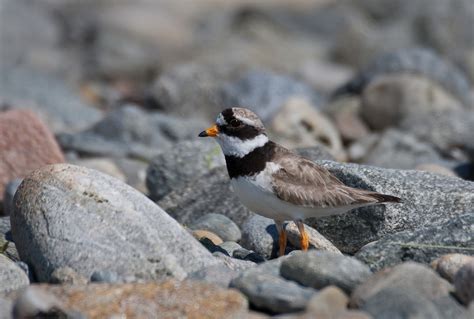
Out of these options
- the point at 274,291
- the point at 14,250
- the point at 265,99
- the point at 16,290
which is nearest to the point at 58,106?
the point at 265,99

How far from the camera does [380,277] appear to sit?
648cm

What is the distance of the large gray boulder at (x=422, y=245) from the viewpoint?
297 inches

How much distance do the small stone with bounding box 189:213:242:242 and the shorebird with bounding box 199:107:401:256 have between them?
108 cm

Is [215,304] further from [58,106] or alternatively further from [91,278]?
[58,106]

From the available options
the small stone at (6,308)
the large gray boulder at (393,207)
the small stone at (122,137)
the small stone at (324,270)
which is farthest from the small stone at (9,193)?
the small stone at (324,270)

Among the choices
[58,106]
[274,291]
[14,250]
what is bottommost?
[58,106]

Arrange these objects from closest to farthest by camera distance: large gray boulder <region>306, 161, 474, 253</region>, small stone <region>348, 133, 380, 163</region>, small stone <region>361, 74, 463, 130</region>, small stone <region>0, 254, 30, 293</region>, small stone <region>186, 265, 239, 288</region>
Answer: small stone <region>186, 265, 239, 288</region> < small stone <region>0, 254, 30, 293</region> < large gray boulder <region>306, 161, 474, 253</region> < small stone <region>348, 133, 380, 163</region> < small stone <region>361, 74, 463, 130</region>

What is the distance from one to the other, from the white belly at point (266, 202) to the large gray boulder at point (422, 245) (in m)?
0.66

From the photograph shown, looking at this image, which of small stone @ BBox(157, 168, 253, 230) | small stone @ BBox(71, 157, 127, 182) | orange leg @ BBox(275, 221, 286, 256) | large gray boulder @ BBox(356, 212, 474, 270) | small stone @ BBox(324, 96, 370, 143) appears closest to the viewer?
large gray boulder @ BBox(356, 212, 474, 270)

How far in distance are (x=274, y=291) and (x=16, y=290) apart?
85.6 inches

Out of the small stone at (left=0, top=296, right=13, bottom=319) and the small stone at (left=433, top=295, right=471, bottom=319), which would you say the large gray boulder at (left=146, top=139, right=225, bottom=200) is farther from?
the small stone at (left=433, top=295, right=471, bottom=319)

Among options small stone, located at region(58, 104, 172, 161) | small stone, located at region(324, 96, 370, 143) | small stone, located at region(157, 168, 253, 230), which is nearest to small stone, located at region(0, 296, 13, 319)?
small stone, located at region(157, 168, 253, 230)

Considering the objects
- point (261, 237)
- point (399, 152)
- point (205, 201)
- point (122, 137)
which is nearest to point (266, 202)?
point (261, 237)

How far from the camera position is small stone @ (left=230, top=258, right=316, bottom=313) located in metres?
6.28
